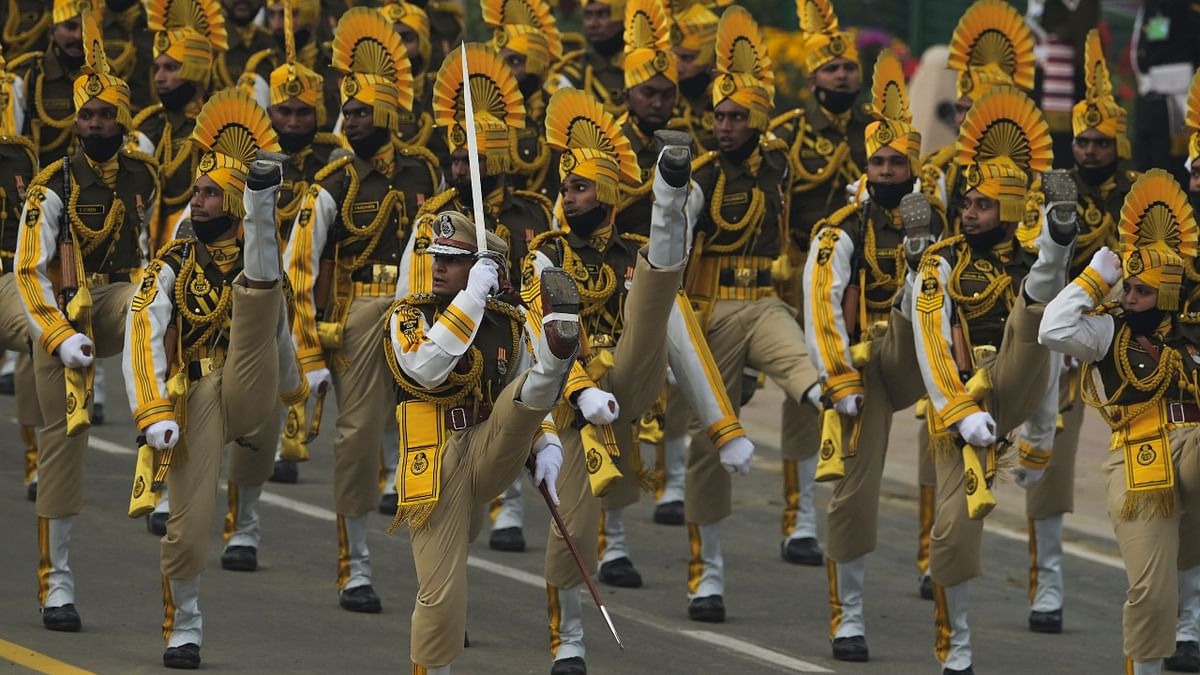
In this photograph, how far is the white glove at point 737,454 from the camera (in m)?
11.6

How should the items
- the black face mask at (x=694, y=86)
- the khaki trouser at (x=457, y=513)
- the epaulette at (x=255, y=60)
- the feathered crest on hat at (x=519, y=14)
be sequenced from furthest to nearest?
the epaulette at (x=255, y=60), the feathered crest on hat at (x=519, y=14), the black face mask at (x=694, y=86), the khaki trouser at (x=457, y=513)

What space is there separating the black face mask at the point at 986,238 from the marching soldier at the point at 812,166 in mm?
2008

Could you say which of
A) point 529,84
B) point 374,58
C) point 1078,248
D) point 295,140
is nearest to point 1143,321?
point 1078,248

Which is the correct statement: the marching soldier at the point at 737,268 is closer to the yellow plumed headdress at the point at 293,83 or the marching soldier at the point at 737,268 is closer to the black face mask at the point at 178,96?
the yellow plumed headdress at the point at 293,83

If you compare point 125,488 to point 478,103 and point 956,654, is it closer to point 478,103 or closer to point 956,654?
point 478,103

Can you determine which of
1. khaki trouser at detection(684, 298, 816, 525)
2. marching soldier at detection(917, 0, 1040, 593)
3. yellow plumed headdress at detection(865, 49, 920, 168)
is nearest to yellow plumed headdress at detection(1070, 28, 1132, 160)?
marching soldier at detection(917, 0, 1040, 593)

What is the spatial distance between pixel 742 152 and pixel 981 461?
91.1 inches

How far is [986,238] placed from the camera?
1162 cm

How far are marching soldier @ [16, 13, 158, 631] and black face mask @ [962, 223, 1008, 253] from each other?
3.81 metres

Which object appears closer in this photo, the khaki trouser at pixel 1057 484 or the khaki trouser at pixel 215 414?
the khaki trouser at pixel 215 414

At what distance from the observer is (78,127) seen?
12023 millimetres

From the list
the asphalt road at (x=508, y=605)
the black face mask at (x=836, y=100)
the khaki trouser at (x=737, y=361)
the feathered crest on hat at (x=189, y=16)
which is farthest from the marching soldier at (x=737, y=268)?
the feathered crest on hat at (x=189, y=16)

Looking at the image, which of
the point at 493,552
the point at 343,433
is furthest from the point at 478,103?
the point at 493,552

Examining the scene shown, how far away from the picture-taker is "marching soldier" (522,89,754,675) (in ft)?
35.9
